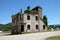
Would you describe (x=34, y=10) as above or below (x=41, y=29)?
above

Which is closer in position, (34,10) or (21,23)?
(21,23)

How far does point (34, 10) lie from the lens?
50812 millimetres

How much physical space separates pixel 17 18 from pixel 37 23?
23.5 ft

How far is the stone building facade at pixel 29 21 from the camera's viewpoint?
46.7m

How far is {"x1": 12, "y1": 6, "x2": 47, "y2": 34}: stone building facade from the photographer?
4669cm

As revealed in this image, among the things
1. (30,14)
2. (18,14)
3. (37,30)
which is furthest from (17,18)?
(37,30)

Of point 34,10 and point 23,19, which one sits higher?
point 34,10

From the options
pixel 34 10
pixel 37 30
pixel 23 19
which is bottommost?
pixel 37 30

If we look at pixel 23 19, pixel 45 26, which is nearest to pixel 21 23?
pixel 23 19

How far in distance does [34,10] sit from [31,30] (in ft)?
25.3

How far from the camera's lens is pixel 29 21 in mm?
47750

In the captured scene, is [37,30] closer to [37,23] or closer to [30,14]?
[37,23]

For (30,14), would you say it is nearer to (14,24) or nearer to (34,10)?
(34,10)

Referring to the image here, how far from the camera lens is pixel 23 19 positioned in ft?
152
